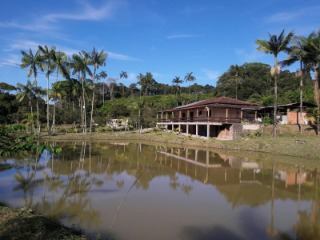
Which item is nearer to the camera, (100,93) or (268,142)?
(268,142)

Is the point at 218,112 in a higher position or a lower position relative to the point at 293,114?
higher

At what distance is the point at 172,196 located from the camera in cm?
1100

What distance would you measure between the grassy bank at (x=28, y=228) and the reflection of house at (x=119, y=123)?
3823 centimetres

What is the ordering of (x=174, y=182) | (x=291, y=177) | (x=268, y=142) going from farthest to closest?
(x=268, y=142) < (x=291, y=177) < (x=174, y=182)

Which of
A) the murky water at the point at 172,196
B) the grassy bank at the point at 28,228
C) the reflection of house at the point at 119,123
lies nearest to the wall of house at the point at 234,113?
the murky water at the point at 172,196

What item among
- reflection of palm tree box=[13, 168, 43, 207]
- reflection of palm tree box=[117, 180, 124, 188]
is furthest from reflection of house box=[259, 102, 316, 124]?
reflection of palm tree box=[13, 168, 43, 207]

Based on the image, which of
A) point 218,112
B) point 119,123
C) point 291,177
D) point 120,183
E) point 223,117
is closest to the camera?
point 120,183

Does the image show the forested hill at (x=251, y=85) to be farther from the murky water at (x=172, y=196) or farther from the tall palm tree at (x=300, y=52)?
the murky water at (x=172, y=196)

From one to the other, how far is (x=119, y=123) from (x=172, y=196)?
131ft

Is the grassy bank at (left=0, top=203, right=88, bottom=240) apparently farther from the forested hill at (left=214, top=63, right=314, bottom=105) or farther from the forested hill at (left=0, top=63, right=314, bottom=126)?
the forested hill at (left=214, top=63, right=314, bottom=105)

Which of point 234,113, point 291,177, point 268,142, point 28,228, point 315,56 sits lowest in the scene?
point 291,177

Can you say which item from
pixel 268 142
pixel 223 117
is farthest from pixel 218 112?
pixel 268 142

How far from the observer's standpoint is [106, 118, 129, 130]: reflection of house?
153 feet

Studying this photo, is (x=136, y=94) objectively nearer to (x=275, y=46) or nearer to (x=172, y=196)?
(x=275, y=46)
